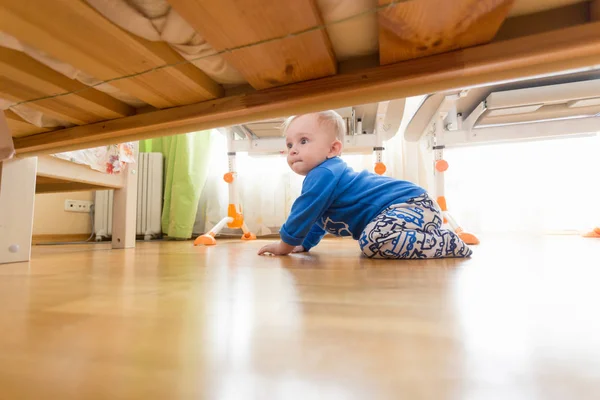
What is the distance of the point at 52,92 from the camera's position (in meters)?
0.61

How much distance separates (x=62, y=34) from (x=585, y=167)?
2.56 m

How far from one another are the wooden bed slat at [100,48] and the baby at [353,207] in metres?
0.43

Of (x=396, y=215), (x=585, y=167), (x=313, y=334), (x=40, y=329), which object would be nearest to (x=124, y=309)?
(x=40, y=329)

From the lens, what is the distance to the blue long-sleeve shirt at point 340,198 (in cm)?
95

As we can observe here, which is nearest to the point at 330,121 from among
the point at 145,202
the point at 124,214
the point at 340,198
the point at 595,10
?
the point at 340,198

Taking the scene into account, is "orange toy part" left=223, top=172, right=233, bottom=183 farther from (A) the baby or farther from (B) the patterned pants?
(B) the patterned pants

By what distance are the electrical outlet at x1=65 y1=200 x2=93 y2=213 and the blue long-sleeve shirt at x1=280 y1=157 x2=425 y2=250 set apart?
214 centimetres

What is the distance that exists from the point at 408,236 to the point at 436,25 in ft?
1.80

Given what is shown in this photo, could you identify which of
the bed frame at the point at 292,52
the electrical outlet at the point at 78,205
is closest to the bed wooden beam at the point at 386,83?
the bed frame at the point at 292,52

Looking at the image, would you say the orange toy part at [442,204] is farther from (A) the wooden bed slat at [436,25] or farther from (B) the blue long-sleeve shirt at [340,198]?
(A) the wooden bed slat at [436,25]

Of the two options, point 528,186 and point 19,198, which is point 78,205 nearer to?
point 19,198

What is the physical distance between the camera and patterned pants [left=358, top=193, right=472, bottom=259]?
0.88 m

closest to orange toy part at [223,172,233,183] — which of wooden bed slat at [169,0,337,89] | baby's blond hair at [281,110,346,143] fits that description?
baby's blond hair at [281,110,346,143]

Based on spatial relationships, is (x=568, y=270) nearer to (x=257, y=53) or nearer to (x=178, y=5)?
(x=257, y=53)
